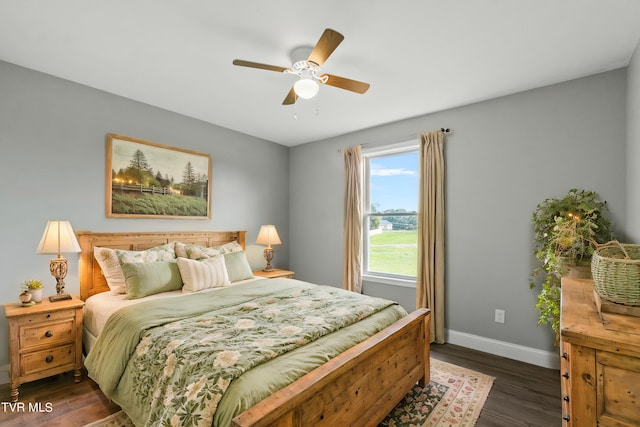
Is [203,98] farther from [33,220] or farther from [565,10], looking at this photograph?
[565,10]

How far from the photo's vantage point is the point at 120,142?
10.5 ft

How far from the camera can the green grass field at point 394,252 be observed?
388 cm

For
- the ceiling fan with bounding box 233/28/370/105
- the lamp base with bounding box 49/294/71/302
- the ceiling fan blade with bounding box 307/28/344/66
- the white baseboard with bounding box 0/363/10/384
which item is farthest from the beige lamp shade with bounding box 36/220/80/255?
the ceiling fan blade with bounding box 307/28/344/66

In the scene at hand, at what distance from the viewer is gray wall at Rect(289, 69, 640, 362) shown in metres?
2.64

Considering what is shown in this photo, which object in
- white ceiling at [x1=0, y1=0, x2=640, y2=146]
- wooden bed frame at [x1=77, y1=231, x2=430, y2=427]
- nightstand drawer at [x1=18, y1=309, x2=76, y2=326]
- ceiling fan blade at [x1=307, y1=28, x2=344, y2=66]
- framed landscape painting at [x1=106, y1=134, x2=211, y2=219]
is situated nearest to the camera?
wooden bed frame at [x1=77, y1=231, x2=430, y2=427]

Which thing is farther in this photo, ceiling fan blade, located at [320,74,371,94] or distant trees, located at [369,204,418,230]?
distant trees, located at [369,204,418,230]

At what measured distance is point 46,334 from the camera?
95.4 inches

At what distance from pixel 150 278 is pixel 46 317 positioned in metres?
0.76

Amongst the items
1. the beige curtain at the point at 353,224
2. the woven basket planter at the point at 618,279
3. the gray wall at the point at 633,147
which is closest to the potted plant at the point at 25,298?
the beige curtain at the point at 353,224

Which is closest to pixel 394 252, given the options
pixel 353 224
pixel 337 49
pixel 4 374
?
pixel 353 224

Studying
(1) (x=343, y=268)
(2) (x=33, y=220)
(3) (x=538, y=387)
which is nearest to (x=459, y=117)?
(1) (x=343, y=268)

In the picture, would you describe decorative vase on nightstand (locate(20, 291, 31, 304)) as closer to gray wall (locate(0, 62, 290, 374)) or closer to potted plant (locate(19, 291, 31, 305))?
potted plant (locate(19, 291, 31, 305))

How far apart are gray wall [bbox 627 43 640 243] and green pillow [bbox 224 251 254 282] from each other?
11.2 ft

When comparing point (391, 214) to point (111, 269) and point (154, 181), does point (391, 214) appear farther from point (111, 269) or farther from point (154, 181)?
point (111, 269)
